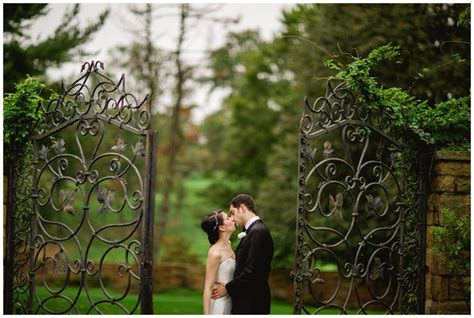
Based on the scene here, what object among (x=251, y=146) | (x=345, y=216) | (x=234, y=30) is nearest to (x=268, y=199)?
(x=345, y=216)

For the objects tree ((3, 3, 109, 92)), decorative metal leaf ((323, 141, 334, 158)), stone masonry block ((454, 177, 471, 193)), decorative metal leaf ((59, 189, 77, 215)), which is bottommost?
decorative metal leaf ((59, 189, 77, 215))

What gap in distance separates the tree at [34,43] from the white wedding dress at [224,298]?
557 centimetres

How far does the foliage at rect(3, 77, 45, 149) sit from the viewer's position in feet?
18.4

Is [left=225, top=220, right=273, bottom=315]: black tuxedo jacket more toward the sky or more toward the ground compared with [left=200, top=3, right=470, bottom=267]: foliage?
more toward the ground

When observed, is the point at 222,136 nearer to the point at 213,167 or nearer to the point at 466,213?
the point at 213,167

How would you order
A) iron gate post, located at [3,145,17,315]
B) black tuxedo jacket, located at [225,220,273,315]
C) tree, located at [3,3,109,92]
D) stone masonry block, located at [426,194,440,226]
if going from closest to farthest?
black tuxedo jacket, located at [225,220,273,315]
stone masonry block, located at [426,194,440,226]
iron gate post, located at [3,145,17,315]
tree, located at [3,3,109,92]

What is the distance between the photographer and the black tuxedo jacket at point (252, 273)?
4.87m

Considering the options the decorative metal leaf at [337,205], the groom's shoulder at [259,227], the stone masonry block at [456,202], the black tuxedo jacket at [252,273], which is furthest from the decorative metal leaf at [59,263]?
the stone masonry block at [456,202]

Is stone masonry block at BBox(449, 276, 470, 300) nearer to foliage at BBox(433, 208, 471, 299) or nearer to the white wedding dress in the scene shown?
foliage at BBox(433, 208, 471, 299)

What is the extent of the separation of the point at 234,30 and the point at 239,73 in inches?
56.4

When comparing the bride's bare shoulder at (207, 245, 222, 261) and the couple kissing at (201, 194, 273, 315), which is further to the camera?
the bride's bare shoulder at (207, 245, 222, 261)

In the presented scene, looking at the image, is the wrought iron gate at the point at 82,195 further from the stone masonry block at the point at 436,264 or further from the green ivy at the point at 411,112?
the stone masonry block at the point at 436,264

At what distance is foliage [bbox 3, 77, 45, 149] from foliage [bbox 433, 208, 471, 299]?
3.76m

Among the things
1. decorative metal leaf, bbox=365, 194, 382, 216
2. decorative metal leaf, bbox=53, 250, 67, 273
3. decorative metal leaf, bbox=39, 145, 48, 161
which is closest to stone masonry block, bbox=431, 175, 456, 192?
decorative metal leaf, bbox=365, 194, 382, 216
